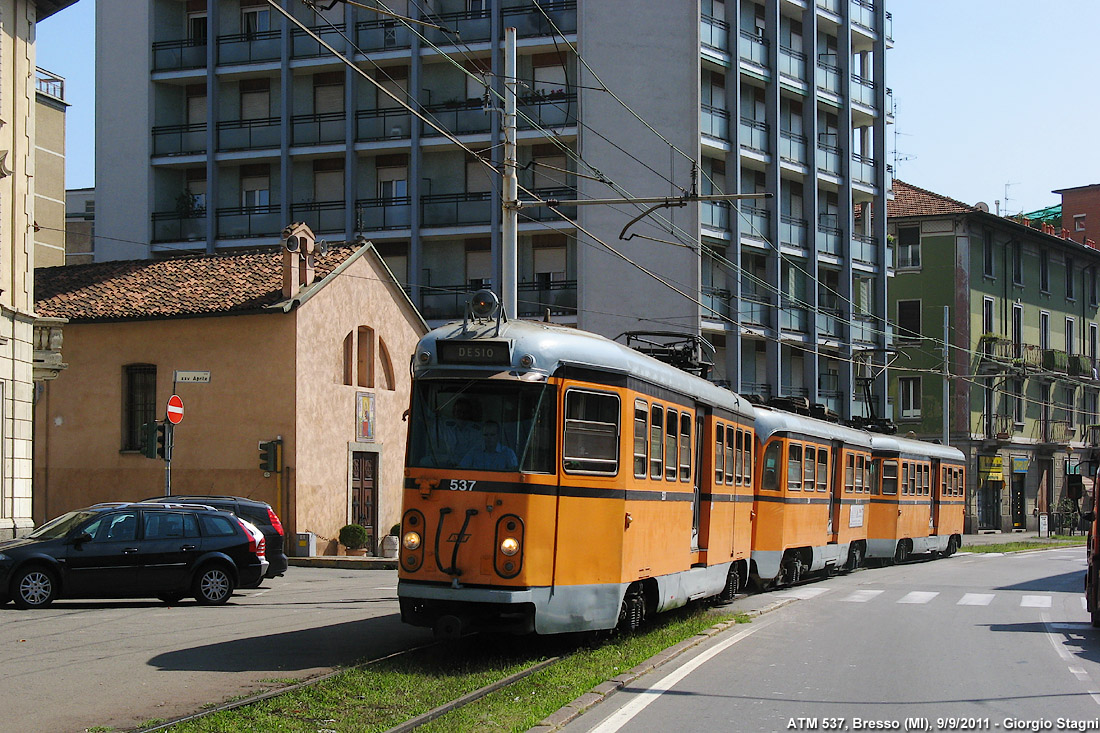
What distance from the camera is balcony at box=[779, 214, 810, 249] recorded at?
47812 millimetres

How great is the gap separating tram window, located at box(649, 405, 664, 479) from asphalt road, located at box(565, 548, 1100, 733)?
6.35 ft

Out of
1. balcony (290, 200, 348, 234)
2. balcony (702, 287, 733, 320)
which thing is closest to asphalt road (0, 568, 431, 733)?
balcony (702, 287, 733, 320)

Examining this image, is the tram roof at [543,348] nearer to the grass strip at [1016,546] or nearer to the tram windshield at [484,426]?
the tram windshield at [484,426]

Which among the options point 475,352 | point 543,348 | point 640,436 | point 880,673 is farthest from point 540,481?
point 880,673

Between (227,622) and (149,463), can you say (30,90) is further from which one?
(227,622)

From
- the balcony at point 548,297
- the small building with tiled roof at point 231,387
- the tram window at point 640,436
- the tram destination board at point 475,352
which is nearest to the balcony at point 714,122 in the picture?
the balcony at point 548,297

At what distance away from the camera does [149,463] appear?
31078 millimetres

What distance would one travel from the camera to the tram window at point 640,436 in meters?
13.4

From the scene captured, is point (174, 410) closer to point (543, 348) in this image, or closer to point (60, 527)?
point (60, 527)

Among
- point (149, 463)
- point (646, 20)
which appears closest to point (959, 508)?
point (646, 20)

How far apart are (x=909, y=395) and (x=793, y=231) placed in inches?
589

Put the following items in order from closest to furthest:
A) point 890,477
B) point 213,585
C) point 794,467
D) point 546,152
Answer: point 213,585, point 794,467, point 890,477, point 546,152

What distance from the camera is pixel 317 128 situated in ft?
153

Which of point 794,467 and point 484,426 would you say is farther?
point 794,467
